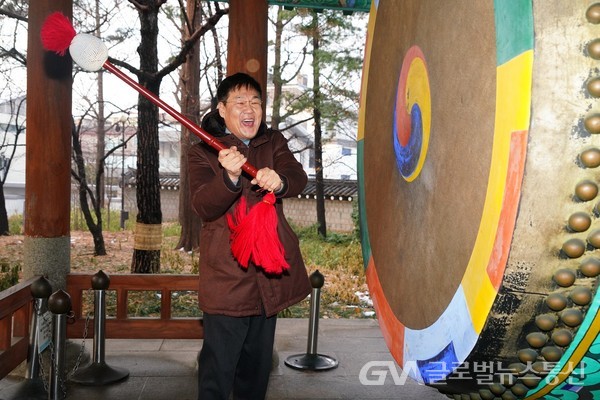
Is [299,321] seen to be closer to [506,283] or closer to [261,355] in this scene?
[261,355]

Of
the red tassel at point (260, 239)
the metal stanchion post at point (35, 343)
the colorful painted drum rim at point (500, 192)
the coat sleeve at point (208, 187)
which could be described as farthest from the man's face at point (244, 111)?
the metal stanchion post at point (35, 343)

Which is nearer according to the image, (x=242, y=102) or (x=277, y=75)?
(x=242, y=102)

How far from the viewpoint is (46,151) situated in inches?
155

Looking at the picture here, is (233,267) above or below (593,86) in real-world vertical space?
below

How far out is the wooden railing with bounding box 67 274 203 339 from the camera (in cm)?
420

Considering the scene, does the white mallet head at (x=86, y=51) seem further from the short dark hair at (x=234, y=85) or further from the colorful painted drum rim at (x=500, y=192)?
the colorful painted drum rim at (x=500, y=192)

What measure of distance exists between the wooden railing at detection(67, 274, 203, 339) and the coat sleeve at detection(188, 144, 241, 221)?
2.11 meters

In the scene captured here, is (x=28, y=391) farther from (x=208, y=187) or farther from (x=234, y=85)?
(x=234, y=85)

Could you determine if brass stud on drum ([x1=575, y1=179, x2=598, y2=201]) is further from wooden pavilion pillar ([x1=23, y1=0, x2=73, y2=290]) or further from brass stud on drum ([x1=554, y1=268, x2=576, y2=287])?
wooden pavilion pillar ([x1=23, y1=0, x2=73, y2=290])

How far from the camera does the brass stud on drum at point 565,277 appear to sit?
39.4 inches

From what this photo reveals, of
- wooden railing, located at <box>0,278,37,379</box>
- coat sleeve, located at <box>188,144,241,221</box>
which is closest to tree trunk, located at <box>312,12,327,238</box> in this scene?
wooden railing, located at <box>0,278,37,379</box>

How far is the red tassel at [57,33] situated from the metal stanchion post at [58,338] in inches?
70.8

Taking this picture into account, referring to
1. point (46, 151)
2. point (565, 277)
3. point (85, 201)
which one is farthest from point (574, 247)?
point (85, 201)

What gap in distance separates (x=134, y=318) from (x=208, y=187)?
2.54 meters
